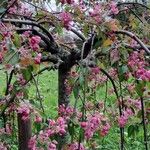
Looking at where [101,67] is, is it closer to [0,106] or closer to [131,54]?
[131,54]

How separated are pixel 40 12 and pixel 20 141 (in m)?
0.99

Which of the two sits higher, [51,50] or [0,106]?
[51,50]

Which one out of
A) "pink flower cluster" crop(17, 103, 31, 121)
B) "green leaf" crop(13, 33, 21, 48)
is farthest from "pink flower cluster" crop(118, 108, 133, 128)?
"green leaf" crop(13, 33, 21, 48)

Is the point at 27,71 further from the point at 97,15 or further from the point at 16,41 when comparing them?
the point at 97,15

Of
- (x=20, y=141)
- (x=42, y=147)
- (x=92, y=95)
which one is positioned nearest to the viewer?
(x=42, y=147)

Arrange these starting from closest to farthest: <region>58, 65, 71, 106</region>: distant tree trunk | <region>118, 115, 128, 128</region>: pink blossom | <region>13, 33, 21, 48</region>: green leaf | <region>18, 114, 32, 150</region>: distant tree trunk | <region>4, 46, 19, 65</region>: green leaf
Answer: <region>4, 46, 19, 65</region>: green leaf < <region>13, 33, 21, 48</region>: green leaf < <region>118, 115, 128, 128</region>: pink blossom < <region>58, 65, 71, 106</region>: distant tree trunk < <region>18, 114, 32, 150</region>: distant tree trunk

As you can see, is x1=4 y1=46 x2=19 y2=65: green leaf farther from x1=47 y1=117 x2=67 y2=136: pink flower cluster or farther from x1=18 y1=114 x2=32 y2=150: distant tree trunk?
x1=18 y1=114 x2=32 y2=150: distant tree trunk

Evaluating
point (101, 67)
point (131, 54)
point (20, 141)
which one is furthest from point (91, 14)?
point (20, 141)

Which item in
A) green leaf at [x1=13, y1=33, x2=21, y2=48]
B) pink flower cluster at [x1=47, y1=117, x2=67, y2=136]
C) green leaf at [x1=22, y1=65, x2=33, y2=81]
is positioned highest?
green leaf at [x1=13, y1=33, x2=21, y2=48]

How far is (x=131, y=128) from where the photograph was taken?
2260mm

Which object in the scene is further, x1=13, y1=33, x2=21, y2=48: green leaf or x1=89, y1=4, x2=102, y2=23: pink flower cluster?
x1=89, y1=4, x2=102, y2=23: pink flower cluster

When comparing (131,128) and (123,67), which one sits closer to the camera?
(123,67)

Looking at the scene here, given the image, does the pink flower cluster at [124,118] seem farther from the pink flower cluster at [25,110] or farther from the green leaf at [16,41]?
the green leaf at [16,41]

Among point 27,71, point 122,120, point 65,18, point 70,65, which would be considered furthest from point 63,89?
point 27,71
